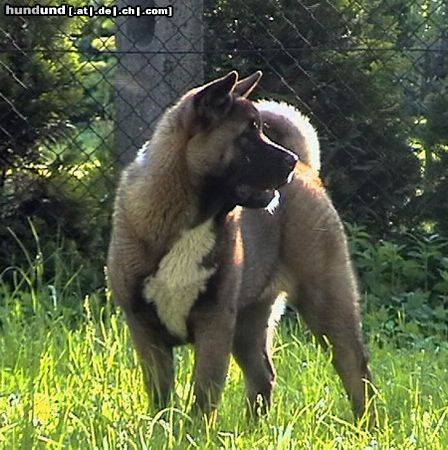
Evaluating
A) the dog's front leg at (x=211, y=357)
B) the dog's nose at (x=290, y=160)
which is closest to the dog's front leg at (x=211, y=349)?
the dog's front leg at (x=211, y=357)

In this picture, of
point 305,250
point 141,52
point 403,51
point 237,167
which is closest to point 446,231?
point 403,51

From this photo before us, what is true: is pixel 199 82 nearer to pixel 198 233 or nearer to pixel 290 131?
pixel 290 131

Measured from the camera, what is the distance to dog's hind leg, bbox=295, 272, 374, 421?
15.6 ft

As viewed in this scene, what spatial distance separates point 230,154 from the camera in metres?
4.39

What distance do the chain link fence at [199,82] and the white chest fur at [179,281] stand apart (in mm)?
1878

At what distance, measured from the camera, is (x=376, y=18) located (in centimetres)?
683

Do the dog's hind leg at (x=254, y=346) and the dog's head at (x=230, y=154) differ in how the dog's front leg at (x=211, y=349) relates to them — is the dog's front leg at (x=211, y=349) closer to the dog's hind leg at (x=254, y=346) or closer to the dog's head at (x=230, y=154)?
the dog's head at (x=230, y=154)

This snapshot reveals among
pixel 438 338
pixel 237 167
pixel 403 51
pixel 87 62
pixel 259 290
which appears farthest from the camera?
pixel 403 51

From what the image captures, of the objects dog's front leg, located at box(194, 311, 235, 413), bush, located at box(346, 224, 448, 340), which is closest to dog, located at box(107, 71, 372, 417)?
dog's front leg, located at box(194, 311, 235, 413)

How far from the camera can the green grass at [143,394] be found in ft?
12.4

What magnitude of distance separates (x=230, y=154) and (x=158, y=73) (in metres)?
2.12

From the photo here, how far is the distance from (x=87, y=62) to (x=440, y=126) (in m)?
1.88

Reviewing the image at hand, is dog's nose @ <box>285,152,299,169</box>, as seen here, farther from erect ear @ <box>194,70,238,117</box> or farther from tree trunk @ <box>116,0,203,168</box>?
tree trunk @ <box>116,0,203,168</box>

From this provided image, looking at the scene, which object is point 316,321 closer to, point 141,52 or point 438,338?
point 438,338
